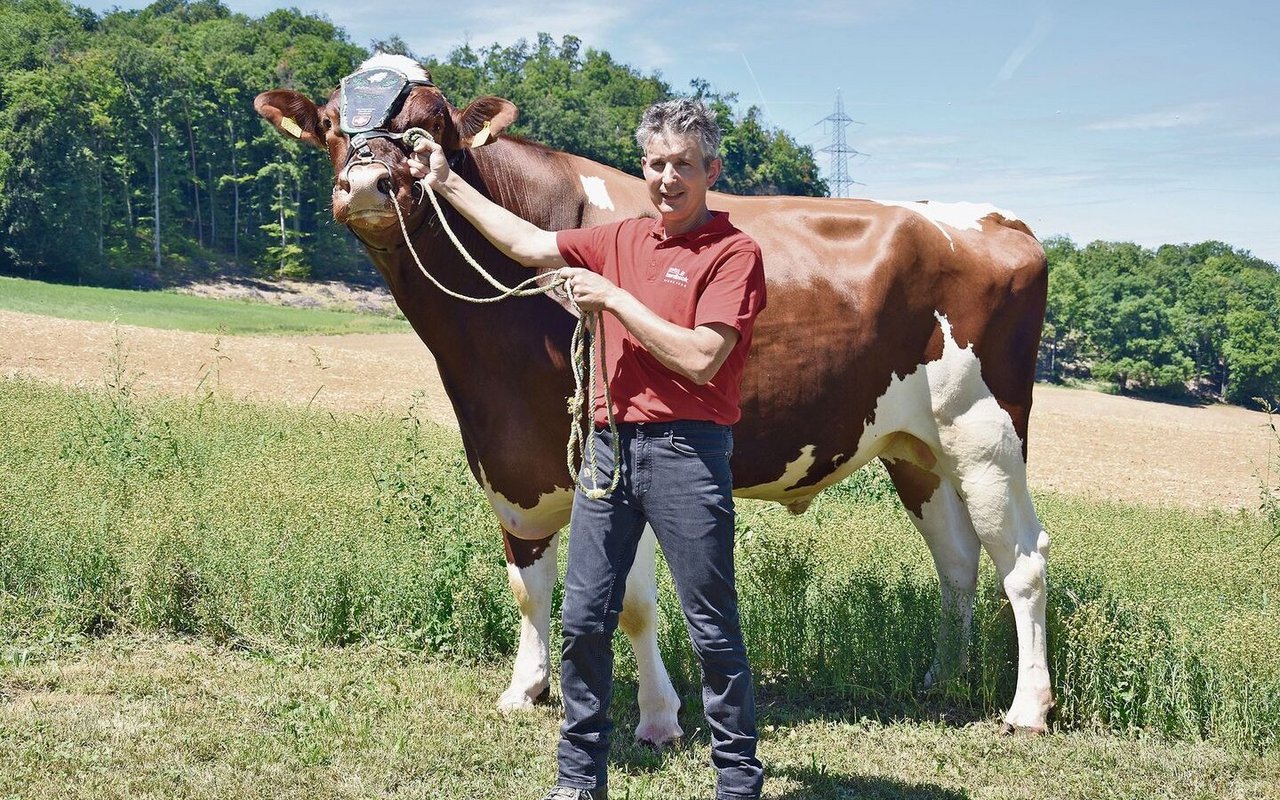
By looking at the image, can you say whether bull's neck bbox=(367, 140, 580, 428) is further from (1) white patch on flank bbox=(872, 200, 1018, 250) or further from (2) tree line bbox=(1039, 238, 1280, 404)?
(2) tree line bbox=(1039, 238, 1280, 404)

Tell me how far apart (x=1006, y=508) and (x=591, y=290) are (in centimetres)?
304

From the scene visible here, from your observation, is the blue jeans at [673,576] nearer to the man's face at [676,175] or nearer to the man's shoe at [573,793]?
the man's shoe at [573,793]

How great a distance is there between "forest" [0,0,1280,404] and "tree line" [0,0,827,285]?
5.7 inches

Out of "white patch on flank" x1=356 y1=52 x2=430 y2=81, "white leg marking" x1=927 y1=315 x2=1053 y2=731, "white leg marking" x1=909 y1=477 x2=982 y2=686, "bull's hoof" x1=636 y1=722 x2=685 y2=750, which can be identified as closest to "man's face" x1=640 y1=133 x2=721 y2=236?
"white patch on flank" x1=356 y1=52 x2=430 y2=81

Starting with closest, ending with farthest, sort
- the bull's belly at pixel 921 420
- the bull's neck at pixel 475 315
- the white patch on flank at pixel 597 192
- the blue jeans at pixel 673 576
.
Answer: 1. the blue jeans at pixel 673 576
2. the bull's neck at pixel 475 315
3. the white patch on flank at pixel 597 192
4. the bull's belly at pixel 921 420

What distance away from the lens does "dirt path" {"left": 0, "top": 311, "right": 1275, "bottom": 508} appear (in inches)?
718

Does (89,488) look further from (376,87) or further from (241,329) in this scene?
(241,329)

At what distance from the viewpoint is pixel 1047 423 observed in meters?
30.0

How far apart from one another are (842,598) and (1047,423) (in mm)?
25857

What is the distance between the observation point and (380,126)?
422 cm

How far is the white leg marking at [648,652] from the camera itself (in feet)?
16.2

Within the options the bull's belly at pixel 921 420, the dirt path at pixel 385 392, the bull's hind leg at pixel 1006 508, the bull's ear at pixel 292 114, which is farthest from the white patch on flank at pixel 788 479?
the dirt path at pixel 385 392

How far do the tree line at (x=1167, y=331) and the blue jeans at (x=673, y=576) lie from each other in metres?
61.0

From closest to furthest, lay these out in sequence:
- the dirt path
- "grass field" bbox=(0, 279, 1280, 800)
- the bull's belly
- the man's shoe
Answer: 1. the man's shoe
2. "grass field" bbox=(0, 279, 1280, 800)
3. the bull's belly
4. the dirt path
